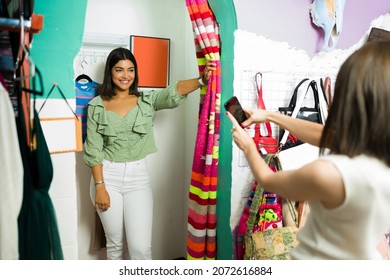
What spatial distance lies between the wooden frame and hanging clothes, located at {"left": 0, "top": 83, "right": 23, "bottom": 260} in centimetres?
120

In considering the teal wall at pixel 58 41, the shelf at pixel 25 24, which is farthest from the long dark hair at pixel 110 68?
the shelf at pixel 25 24

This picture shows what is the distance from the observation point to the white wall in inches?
77.0

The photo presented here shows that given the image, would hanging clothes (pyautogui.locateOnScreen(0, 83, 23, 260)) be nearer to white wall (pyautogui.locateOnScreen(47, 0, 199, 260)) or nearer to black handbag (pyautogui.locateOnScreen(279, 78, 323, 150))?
white wall (pyautogui.locateOnScreen(47, 0, 199, 260))

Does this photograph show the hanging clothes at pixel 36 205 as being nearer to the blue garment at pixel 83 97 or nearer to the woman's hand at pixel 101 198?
the woman's hand at pixel 101 198

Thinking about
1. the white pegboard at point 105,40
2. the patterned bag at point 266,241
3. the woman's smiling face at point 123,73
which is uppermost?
the white pegboard at point 105,40

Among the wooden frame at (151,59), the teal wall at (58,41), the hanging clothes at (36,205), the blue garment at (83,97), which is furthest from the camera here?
the wooden frame at (151,59)

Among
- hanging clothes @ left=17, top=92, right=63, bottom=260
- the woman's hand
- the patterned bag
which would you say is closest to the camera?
hanging clothes @ left=17, top=92, right=63, bottom=260

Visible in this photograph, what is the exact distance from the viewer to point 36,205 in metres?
0.94

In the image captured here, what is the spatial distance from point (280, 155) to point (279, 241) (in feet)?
1.36

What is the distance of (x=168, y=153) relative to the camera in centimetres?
221

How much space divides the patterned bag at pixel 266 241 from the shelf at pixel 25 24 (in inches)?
45.4

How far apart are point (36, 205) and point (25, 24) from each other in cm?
45

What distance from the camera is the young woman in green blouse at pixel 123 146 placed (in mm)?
1719

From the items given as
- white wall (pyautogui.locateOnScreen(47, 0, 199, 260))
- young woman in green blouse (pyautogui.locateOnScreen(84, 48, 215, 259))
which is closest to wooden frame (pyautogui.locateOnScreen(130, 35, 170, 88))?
white wall (pyautogui.locateOnScreen(47, 0, 199, 260))
